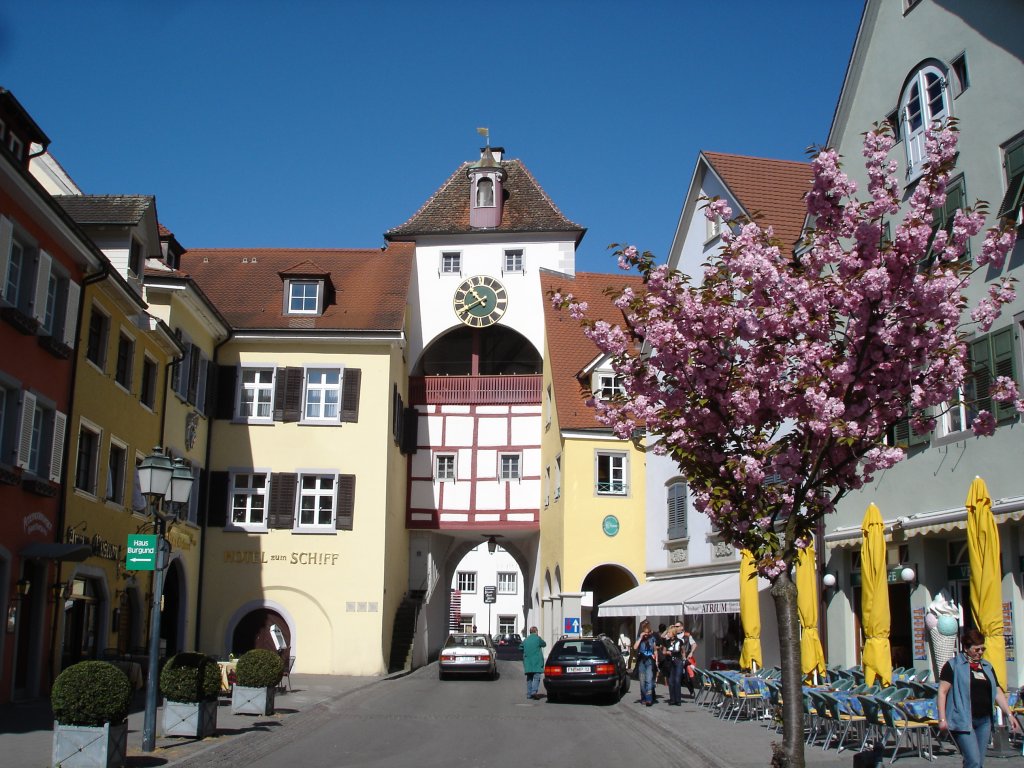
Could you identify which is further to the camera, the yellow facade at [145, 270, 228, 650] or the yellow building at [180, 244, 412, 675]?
the yellow building at [180, 244, 412, 675]

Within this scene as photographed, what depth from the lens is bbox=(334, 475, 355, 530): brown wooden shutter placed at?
103ft

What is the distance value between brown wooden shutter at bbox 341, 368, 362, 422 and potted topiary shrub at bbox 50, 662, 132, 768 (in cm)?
2036

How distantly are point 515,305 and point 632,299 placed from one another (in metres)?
29.6

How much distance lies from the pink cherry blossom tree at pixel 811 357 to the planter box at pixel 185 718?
24.4 feet

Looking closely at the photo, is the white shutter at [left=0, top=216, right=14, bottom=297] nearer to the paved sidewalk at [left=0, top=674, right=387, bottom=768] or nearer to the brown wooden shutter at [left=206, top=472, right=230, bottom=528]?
the paved sidewalk at [left=0, top=674, right=387, bottom=768]

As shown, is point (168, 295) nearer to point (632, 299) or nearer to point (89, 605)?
point (89, 605)

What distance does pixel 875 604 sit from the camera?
56.3 feet

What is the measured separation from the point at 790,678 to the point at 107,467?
53.5ft

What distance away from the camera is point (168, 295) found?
27.1 m

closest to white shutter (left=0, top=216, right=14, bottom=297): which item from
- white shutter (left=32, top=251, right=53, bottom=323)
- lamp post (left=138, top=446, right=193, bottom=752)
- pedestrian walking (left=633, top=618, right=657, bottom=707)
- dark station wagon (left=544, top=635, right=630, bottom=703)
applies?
white shutter (left=32, top=251, right=53, bottom=323)

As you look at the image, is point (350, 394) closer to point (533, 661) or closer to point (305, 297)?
point (305, 297)

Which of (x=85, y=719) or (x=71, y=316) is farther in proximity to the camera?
(x=71, y=316)

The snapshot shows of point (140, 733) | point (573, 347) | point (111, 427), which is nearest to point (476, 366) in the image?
point (573, 347)

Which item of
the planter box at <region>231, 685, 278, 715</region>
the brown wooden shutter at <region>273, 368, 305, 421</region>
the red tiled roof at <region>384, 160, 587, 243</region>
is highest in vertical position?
the red tiled roof at <region>384, 160, 587, 243</region>
